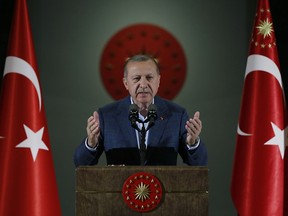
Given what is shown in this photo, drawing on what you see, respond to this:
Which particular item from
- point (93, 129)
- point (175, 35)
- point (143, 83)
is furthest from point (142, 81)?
point (175, 35)

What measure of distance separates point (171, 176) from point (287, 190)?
1900mm

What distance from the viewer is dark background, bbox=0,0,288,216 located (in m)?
4.21

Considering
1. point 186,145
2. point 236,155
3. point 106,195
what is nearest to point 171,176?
point 106,195

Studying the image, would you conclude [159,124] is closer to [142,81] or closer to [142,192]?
[142,81]

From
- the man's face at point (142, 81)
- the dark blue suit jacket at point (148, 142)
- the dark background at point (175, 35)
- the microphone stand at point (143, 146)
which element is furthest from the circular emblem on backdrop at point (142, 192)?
the dark background at point (175, 35)

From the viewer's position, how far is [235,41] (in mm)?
4281

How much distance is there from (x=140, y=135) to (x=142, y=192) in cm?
63

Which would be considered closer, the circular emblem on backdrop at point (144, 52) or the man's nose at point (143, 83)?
the man's nose at point (143, 83)

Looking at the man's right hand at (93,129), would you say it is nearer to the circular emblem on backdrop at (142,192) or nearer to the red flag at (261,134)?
the circular emblem on backdrop at (142,192)

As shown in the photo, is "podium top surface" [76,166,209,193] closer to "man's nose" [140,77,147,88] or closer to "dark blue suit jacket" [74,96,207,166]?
"dark blue suit jacket" [74,96,207,166]

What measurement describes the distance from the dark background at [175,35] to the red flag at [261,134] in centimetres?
53

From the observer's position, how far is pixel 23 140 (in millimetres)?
3521

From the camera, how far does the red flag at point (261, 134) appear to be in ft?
11.6

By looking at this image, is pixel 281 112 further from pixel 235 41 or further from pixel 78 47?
pixel 78 47
